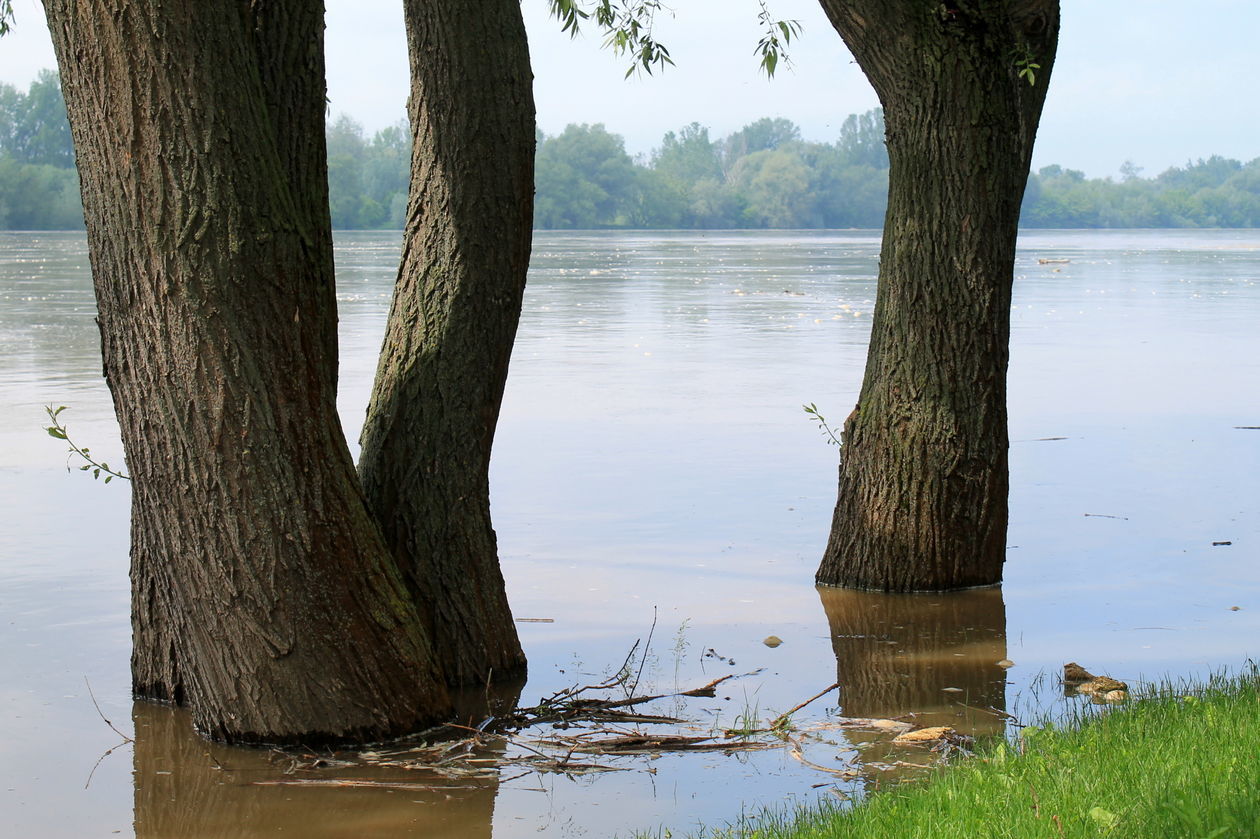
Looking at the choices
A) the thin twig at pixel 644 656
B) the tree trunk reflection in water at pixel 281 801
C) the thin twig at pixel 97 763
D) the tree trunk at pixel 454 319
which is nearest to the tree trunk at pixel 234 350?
the tree trunk reflection in water at pixel 281 801

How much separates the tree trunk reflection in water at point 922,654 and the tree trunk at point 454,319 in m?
1.74

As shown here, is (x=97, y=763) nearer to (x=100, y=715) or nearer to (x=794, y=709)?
(x=100, y=715)

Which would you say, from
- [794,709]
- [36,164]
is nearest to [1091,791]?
[794,709]

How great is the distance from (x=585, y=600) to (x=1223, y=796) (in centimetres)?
426

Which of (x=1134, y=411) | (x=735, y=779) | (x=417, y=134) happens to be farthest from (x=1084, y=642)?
(x=1134, y=411)

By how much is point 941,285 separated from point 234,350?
4.06m

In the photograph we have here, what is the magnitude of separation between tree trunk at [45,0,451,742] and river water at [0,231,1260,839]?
1.43 ft

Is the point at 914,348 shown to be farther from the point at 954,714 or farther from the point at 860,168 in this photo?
the point at 860,168

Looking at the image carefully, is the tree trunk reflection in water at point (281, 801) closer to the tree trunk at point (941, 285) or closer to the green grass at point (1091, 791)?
the green grass at point (1091, 791)

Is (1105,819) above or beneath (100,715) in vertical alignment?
above

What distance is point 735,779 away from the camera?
5.12 metres

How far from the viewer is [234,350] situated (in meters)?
4.93

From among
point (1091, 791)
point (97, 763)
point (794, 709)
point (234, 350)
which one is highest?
point (234, 350)

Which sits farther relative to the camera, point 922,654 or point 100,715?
point 922,654
